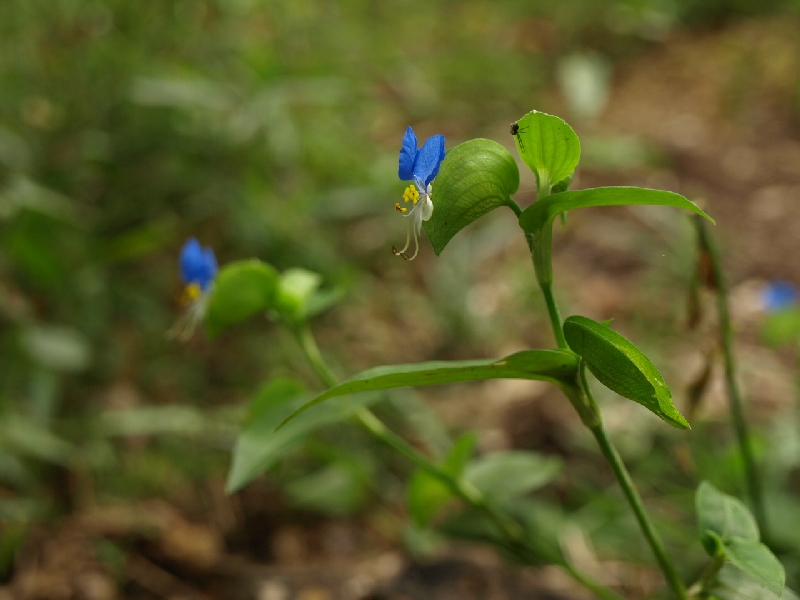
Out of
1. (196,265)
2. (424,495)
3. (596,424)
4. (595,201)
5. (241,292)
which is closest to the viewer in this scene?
(595,201)

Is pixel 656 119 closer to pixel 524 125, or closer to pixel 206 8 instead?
pixel 206 8

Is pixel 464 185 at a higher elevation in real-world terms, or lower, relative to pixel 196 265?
lower

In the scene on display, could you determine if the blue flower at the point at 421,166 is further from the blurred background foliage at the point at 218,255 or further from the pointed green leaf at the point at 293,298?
the blurred background foliage at the point at 218,255

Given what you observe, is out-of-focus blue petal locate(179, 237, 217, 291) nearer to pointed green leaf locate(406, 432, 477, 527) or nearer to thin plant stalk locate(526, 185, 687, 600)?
pointed green leaf locate(406, 432, 477, 527)

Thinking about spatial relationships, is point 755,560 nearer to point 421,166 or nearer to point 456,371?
point 456,371

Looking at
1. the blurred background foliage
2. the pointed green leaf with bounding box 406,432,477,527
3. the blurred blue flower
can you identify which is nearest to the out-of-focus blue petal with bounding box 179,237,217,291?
the pointed green leaf with bounding box 406,432,477,527

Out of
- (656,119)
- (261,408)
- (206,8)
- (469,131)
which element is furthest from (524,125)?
(656,119)

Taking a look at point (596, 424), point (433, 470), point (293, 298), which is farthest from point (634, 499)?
point (293, 298)
